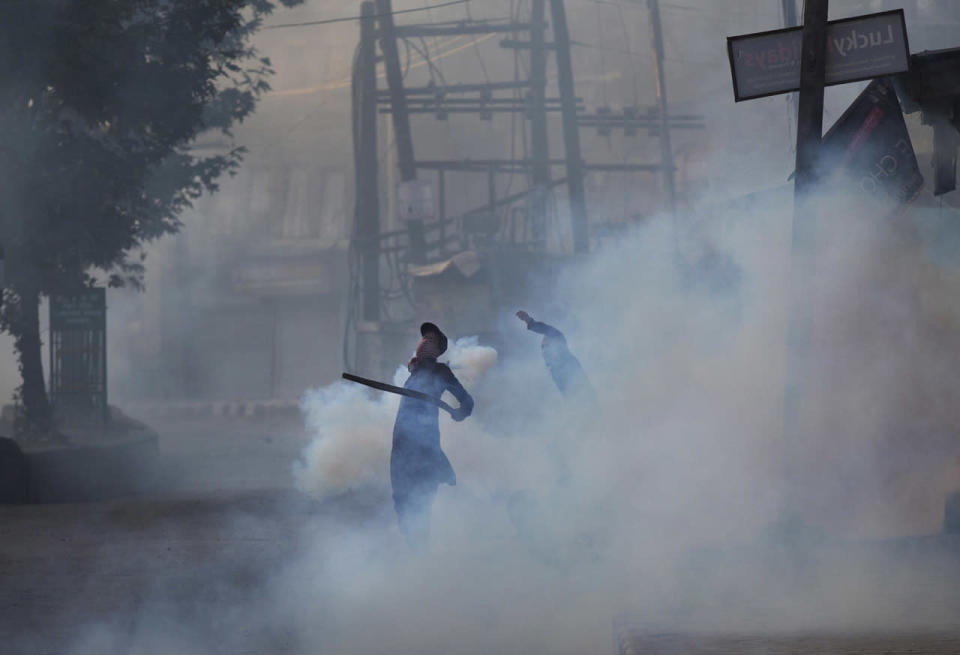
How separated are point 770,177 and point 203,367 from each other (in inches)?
834

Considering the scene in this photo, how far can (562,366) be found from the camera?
1113 centimetres

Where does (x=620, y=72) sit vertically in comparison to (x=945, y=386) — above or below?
above

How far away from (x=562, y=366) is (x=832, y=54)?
13.4 ft

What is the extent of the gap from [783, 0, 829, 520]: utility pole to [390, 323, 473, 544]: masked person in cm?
228

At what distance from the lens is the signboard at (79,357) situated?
18.6 m

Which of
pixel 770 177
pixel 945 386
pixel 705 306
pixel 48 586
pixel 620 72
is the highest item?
pixel 620 72

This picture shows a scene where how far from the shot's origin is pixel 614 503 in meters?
9.56

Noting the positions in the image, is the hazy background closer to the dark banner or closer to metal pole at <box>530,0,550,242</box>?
metal pole at <box>530,0,550,242</box>

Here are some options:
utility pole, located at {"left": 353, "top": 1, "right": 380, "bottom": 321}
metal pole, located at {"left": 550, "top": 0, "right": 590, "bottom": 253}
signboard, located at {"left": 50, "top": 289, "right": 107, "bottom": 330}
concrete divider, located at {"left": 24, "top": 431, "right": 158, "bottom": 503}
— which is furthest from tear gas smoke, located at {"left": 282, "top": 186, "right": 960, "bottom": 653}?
utility pole, located at {"left": 353, "top": 1, "right": 380, "bottom": 321}

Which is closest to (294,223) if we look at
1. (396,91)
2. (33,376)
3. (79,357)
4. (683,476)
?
(396,91)

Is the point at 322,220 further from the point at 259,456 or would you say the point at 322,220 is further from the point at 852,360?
the point at 852,360

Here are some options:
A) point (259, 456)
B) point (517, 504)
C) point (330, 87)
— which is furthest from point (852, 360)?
point (330, 87)

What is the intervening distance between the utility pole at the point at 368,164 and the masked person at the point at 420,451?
19.3m

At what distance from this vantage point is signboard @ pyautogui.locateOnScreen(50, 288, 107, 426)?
18.6m
